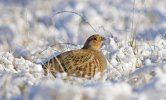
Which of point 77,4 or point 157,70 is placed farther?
point 77,4

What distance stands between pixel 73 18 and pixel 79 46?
6.52 metres

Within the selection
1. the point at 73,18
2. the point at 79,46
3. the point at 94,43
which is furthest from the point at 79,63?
the point at 73,18

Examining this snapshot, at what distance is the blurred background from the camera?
12586 mm

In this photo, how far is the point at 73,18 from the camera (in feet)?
49.5

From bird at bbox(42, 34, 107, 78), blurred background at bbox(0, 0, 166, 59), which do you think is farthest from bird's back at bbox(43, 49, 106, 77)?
blurred background at bbox(0, 0, 166, 59)

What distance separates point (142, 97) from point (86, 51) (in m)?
3.29

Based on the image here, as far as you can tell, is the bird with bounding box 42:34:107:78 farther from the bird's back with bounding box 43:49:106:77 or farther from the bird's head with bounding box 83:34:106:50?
the bird's head with bounding box 83:34:106:50

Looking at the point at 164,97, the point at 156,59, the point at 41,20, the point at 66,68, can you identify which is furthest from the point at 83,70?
the point at 41,20

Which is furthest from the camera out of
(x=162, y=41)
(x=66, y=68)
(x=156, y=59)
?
(x=162, y=41)

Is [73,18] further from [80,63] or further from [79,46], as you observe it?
[80,63]

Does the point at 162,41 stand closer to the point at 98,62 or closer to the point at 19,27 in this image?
the point at 98,62

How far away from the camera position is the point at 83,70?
6.64 meters

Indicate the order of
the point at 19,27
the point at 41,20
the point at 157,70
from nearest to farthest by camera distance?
the point at 157,70 < the point at 19,27 < the point at 41,20

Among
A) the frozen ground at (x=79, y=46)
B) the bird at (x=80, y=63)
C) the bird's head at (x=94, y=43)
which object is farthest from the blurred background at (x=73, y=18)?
the bird at (x=80, y=63)
